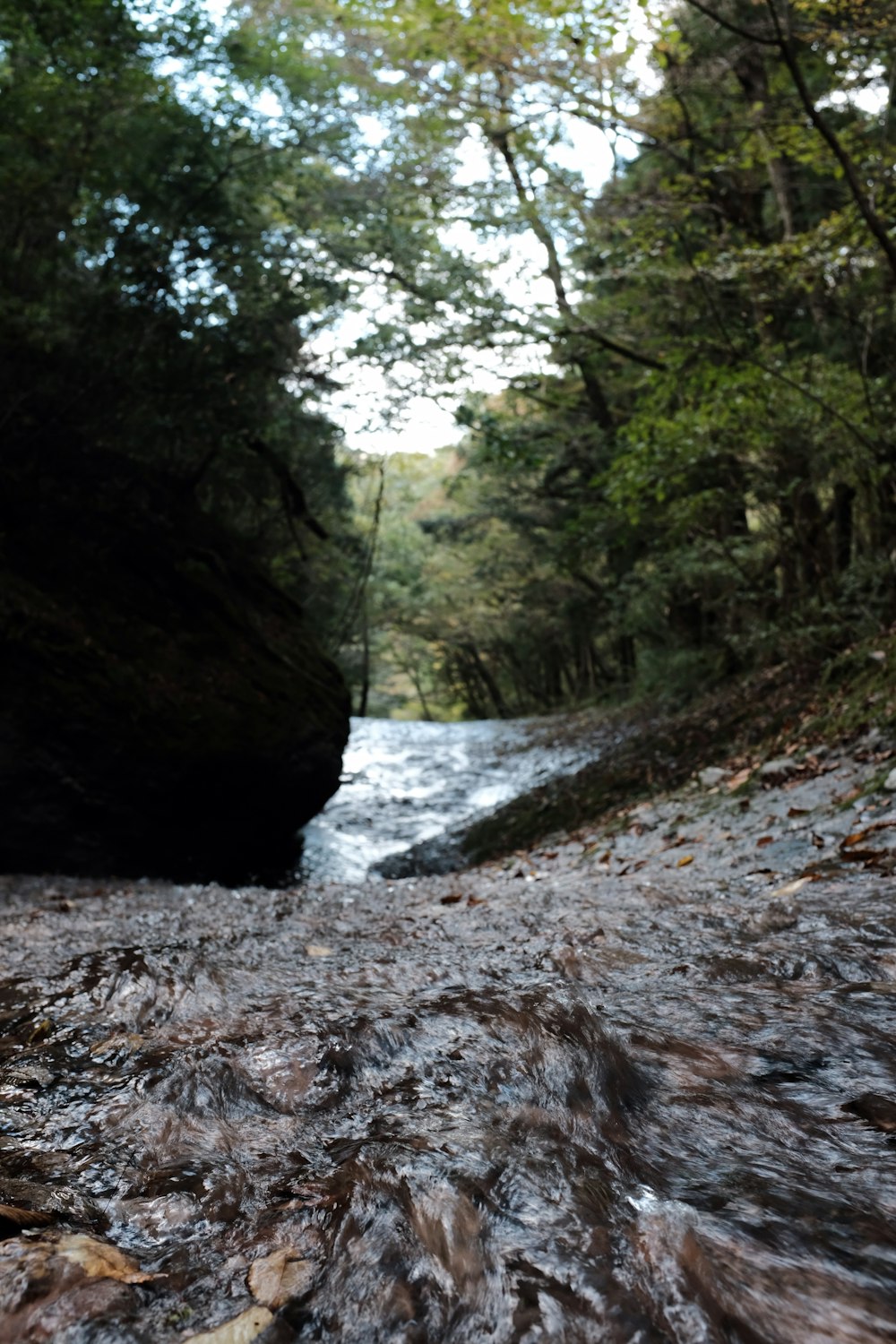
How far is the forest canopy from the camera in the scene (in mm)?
6355

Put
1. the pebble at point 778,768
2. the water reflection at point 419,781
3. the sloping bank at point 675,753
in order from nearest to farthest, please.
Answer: the pebble at point 778,768 → the sloping bank at point 675,753 → the water reflection at point 419,781

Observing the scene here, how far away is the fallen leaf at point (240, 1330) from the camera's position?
0.93m

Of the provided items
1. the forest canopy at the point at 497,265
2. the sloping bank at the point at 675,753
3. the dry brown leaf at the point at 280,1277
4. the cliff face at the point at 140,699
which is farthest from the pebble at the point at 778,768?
the dry brown leaf at the point at 280,1277

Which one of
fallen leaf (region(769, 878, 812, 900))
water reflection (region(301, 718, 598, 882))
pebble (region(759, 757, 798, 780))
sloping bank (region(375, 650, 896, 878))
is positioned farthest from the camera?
water reflection (region(301, 718, 598, 882))

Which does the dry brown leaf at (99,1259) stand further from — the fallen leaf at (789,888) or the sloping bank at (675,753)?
the sloping bank at (675,753)

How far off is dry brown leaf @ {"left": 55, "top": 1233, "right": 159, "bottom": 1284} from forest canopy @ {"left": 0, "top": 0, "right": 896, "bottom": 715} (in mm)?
6273

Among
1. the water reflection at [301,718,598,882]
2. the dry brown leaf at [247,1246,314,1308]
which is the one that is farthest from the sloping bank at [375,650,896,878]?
the dry brown leaf at [247,1246,314,1308]

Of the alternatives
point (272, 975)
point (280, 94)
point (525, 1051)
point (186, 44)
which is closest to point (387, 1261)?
point (525, 1051)

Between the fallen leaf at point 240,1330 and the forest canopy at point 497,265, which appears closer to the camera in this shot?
the fallen leaf at point 240,1330

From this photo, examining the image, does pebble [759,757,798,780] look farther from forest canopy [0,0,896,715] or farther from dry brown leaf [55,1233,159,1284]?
dry brown leaf [55,1233,159,1284]

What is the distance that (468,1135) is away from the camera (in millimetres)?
1395

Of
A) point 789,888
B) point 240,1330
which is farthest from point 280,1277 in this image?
point 789,888

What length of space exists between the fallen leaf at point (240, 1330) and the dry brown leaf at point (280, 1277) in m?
0.02

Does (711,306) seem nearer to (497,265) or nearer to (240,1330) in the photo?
(497,265)
